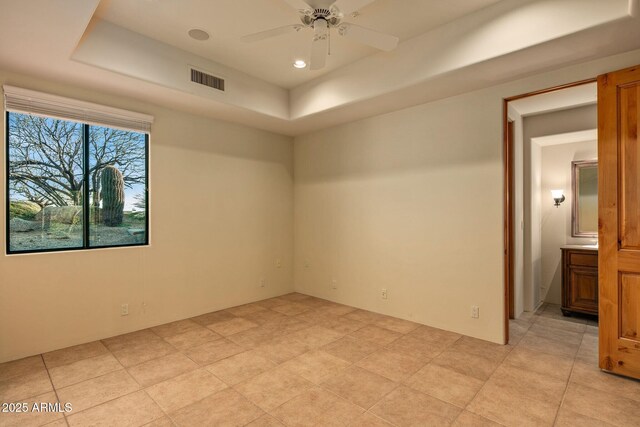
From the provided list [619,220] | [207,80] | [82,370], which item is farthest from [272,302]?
[619,220]

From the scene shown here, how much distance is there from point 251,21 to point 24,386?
353cm

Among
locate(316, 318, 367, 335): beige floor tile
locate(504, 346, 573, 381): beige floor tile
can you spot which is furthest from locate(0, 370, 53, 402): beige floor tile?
locate(504, 346, 573, 381): beige floor tile

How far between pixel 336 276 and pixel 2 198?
3.84 meters

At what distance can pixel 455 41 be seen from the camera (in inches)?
114

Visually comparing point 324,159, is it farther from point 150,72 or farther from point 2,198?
point 2,198

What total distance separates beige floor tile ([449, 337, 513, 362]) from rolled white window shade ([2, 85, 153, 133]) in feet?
13.7

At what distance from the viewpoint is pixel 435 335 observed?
354cm

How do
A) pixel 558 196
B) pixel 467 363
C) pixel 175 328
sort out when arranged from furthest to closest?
1. pixel 558 196
2. pixel 175 328
3. pixel 467 363

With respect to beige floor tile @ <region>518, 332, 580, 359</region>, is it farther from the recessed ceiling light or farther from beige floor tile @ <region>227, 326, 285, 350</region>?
the recessed ceiling light

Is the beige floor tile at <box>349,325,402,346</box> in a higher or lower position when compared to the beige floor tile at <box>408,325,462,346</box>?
lower

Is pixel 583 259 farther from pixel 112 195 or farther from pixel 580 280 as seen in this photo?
pixel 112 195

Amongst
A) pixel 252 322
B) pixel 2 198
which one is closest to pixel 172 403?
pixel 252 322

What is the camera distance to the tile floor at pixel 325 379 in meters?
2.15

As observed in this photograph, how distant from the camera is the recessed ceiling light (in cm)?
306
